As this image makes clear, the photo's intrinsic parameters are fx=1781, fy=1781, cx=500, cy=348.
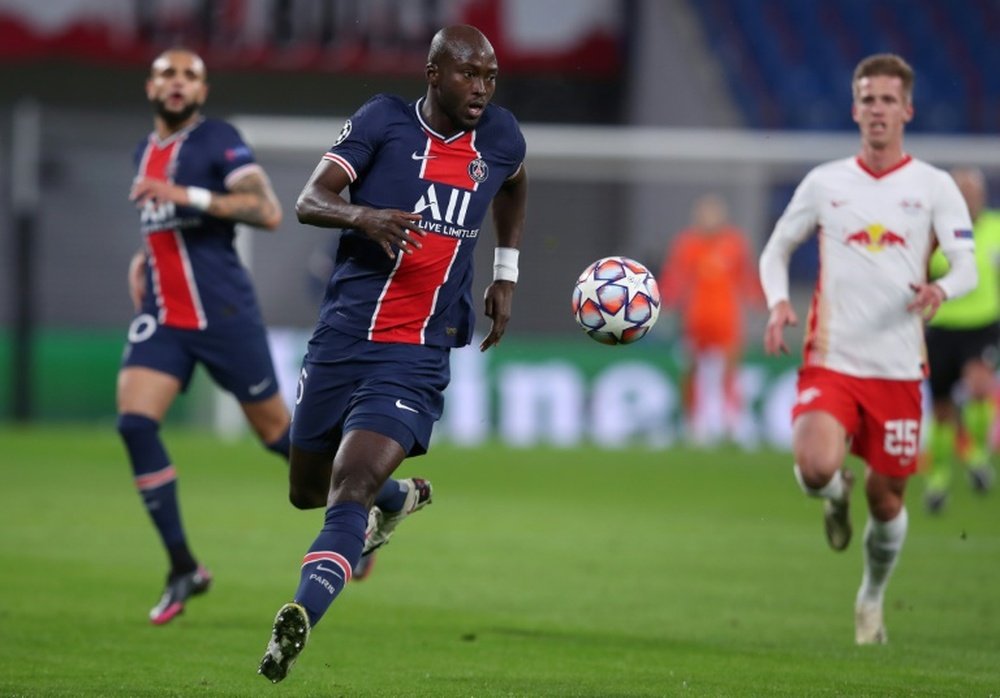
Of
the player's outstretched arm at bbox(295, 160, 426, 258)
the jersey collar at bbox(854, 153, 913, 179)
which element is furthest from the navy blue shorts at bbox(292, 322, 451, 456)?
the jersey collar at bbox(854, 153, 913, 179)

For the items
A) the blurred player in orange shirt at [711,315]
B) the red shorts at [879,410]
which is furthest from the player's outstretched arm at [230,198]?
the blurred player in orange shirt at [711,315]

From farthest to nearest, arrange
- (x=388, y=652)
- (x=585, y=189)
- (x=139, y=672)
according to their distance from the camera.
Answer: (x=585, y=189)
(x=388, y=652)
(x=139, y=672)

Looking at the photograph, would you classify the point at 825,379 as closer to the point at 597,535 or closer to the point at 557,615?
the point at 557,615

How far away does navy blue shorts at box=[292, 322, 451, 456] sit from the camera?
628cm

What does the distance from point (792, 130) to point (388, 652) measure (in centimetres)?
1799

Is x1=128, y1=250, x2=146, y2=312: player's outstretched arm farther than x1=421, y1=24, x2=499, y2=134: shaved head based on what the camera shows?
Yes

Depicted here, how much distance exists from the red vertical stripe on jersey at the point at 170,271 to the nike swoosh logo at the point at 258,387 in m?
0.38

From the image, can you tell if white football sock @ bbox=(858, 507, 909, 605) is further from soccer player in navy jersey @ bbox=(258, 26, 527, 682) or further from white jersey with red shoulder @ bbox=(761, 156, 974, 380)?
soccer player in navy jersey @ bbox=(258, 26, 527, 682)

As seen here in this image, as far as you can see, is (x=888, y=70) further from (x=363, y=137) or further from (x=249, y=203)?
(x=249, y=203)

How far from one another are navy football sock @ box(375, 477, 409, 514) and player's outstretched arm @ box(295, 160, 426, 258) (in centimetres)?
131

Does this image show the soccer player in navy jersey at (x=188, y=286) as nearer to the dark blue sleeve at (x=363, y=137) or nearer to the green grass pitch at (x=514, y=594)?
the green grass pitch at (x=514, y=594)

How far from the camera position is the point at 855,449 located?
7996mm

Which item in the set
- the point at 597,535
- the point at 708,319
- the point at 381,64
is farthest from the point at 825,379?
the point at 381,64

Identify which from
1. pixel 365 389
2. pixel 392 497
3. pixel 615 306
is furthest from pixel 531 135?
pixel 365 389
